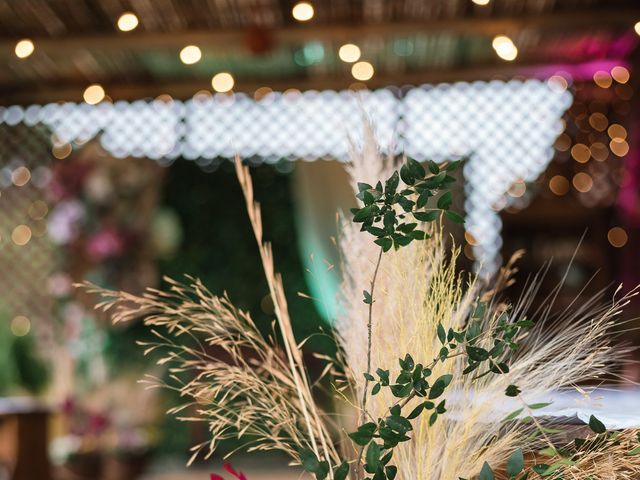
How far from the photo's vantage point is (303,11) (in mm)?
4406

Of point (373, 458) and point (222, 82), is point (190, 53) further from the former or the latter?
point (373, 458)

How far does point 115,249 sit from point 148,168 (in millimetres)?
774

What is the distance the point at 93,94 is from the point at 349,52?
73.7 inches

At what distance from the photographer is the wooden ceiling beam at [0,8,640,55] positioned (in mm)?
4547

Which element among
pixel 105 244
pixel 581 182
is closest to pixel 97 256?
pixel 105 244

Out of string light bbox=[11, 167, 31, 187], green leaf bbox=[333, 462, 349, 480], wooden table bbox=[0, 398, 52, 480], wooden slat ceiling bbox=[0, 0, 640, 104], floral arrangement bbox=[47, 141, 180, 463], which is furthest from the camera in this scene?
string light bbox=[11, 167, 31, 187]

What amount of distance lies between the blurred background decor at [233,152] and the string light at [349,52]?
15mm

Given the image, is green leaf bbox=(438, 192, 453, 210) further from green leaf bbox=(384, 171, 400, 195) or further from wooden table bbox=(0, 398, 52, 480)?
wooden table bbox=(0, 398, 52, 480)

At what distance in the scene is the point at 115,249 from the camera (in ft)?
19.4

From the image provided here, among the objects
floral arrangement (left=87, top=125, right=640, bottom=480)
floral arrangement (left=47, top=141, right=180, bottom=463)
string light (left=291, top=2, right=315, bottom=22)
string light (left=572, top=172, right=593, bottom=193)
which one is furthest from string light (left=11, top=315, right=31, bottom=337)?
floral arrangement (left=87, top=125, right=640, bottom=480)

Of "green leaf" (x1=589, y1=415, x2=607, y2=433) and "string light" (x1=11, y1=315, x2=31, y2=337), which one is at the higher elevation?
"string light" (x1=11, y1=315, x2=31, y2=337)

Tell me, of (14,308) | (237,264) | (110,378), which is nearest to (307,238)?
(237,264)

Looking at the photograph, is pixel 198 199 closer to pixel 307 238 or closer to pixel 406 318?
pixel 307 238

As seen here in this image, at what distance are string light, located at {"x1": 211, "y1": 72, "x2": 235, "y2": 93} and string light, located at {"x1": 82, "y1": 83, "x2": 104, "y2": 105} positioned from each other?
31.5 inches
